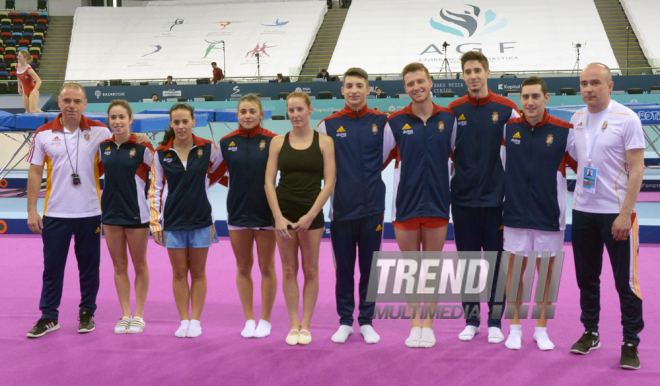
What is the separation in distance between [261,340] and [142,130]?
498 centimetres

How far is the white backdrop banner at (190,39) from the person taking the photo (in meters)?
21.2

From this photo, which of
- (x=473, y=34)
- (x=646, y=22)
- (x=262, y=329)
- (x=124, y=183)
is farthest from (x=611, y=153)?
(x=646, y=22)

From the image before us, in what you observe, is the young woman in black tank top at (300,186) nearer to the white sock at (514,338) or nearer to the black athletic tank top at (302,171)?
the black athletic tank top at (302,171)

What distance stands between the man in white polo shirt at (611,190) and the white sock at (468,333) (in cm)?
56

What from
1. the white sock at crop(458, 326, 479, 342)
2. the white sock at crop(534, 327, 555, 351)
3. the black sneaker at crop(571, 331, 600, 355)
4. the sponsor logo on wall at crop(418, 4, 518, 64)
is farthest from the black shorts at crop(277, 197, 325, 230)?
the sponsor logo on wall at crop(418, 4, 518, 64)

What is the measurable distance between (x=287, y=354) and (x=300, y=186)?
992mm

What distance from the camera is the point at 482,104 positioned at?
3.29m

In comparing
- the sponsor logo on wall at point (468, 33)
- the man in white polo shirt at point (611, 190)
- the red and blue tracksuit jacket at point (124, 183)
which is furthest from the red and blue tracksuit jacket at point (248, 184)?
the sponsor logo on wall at point (468, 33)

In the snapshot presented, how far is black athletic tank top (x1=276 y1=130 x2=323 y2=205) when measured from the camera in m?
3.22

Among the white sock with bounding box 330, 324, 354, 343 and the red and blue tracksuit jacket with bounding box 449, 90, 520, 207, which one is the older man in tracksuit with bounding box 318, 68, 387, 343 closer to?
the white sock with bounding box 330, 324, 354, 343

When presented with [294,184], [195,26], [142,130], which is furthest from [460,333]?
[195,26]

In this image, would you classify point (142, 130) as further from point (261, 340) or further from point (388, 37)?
point (388, 37)

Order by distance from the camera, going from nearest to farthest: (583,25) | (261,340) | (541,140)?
1. (541,140)
2. (261,340)
3. (583,25)

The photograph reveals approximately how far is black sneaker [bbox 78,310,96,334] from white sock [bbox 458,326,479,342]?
7.82ft
